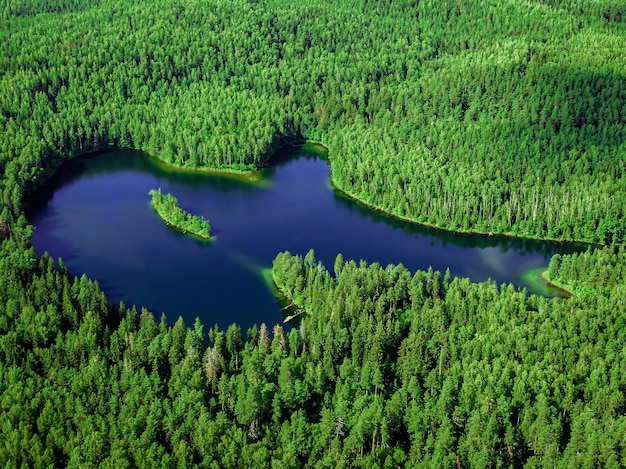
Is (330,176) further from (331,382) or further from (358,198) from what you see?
(331,382)

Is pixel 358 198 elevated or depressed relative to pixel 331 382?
elevated

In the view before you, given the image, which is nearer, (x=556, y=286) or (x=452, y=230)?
(x=556, y=286)

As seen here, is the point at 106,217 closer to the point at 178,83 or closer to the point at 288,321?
the point at 288,321

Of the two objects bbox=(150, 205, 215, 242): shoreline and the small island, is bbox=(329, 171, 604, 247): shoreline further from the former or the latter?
bbox=(150, 205, 215, 242): shoreline

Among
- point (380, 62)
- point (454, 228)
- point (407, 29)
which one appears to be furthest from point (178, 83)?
point (454, 228)

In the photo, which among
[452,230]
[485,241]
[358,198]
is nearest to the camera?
[485,241]

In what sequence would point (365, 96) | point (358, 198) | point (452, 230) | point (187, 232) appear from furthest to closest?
point (365, 96), point (358, 198), point (452, 230), point (187, 232)

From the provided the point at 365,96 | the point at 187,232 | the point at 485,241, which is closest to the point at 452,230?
the point at 485,241
